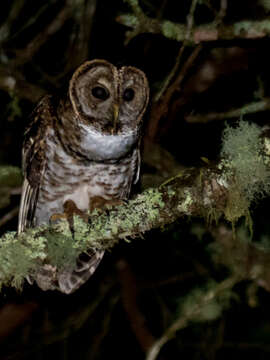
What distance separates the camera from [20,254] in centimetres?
198

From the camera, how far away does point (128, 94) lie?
2.77 m

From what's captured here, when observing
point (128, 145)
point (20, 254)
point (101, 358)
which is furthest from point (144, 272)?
point (20, 254)

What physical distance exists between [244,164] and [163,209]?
345 mm

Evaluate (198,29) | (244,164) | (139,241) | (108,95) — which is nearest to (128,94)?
(108,95)

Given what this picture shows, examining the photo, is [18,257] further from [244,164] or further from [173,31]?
[173,31]

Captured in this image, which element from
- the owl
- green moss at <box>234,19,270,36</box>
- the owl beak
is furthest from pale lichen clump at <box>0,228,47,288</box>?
green moss at <box>234,19,270,36</box>

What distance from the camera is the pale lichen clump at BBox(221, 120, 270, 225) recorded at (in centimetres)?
194

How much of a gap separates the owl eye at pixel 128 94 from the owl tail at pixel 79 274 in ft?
2.75

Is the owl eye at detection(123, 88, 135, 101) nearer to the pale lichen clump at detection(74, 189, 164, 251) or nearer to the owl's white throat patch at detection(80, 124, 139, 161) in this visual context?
the owl's white throat patch at detection(80, 124, 139, 161)

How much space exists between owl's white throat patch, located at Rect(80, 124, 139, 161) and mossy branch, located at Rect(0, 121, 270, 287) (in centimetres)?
63

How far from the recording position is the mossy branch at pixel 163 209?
6.45 ft

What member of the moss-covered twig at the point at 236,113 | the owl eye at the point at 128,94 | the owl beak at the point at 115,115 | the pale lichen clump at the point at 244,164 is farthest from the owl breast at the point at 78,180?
the pale lichen clump at the point at 244,164

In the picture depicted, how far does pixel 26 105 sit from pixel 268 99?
183 centimetres

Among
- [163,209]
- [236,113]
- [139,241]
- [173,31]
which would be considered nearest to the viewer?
[163,209]
